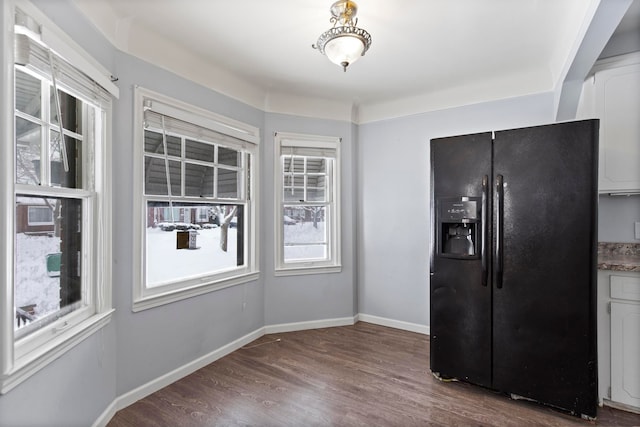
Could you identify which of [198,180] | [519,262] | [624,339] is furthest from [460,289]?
[198,180]

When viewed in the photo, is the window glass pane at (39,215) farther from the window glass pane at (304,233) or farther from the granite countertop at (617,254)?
the granite countertop at (617,254)

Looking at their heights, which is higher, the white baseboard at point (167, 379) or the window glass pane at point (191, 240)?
the window glass pane at point (191, 240)

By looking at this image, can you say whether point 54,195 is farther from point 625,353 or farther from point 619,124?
point 619,124

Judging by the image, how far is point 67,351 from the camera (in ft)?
5.35

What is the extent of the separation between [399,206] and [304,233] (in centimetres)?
112

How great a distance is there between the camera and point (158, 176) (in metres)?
2.42

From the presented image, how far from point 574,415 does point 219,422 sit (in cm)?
223

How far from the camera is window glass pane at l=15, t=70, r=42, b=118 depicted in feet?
4.74

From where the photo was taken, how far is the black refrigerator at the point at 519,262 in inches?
77.9

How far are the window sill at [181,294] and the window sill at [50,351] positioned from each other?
0.86 feet

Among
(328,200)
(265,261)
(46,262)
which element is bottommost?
(265,261)

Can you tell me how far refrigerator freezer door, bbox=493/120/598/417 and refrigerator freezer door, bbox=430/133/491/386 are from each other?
81mm

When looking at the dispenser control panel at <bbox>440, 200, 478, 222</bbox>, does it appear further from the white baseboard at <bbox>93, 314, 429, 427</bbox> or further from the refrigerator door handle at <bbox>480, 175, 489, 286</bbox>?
the white baseboard at <bbox>93, 314, 429, 427</bbox>

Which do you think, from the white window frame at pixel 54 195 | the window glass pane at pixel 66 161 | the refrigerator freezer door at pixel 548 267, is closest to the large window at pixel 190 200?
the white window frame at pixel 54 195
